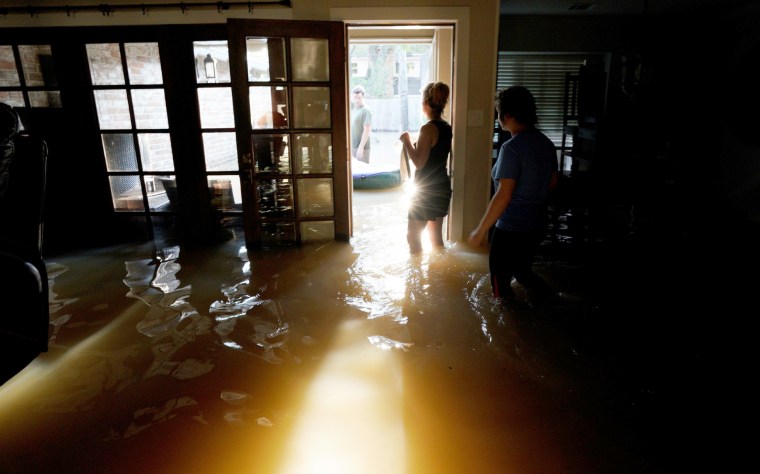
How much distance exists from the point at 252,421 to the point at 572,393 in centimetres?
146

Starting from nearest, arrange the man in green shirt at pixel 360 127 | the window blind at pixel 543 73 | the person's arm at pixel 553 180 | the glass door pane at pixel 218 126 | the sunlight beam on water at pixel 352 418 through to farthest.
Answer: the sunlight beam on water at pixel 352 418 → the person's arm at pixel 553 180 → the glass door pane at pixel 218 126 → the window blind at pixel 543 73 → the man in green shirt at pixel 360 127

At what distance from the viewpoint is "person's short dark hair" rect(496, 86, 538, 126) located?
250cm

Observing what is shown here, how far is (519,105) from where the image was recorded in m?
2.50

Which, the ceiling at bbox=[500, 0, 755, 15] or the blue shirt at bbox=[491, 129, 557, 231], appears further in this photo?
the ceiling at bbox=[500, 0, 755, 15]

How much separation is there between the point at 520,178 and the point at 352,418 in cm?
150

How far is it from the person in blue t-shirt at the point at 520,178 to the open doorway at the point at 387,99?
1817 millimetres

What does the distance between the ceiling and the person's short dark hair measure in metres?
3.53

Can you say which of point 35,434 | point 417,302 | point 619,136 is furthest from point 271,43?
point 619,136

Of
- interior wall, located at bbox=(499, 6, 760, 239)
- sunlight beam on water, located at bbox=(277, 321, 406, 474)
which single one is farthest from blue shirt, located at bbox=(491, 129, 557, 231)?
interior wall, located at bbox=(499, 6, 760, 239)

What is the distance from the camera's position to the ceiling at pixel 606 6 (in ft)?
18.0

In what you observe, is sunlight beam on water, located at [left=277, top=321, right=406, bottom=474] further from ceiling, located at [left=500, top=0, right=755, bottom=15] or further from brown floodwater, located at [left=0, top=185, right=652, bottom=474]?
ceiling, located at [left=500, top=0, right=755, bottom=15]

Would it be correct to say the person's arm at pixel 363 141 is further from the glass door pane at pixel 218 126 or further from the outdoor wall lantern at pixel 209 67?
the outdoor wall lantern at pixel 209 67

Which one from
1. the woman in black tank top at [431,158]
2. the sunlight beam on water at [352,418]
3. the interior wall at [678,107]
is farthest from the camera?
the interior wall at [678,107]

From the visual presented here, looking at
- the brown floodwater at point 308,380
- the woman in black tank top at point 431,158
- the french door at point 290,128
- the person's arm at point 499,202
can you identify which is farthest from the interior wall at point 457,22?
the person's arm at point 499,202
